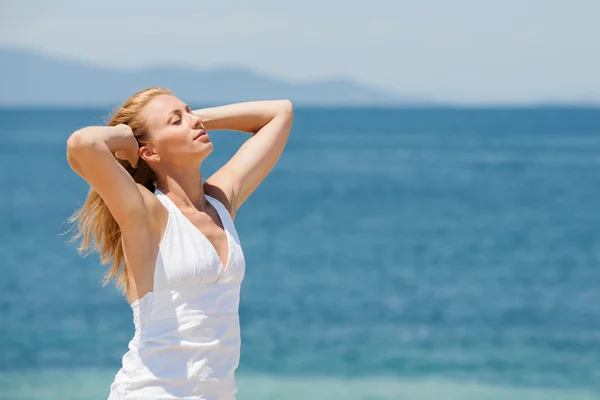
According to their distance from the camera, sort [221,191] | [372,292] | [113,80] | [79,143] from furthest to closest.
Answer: [113,80] → [372,292] → [221,191] → [79,143]

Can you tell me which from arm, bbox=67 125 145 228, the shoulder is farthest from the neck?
arm, bbox=67 125 145 228

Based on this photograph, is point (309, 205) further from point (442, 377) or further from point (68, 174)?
point (442, 377)

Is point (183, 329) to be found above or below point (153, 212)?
below

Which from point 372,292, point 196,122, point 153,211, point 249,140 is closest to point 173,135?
point 196,122

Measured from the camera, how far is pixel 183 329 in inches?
120

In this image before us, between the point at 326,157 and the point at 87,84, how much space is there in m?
135

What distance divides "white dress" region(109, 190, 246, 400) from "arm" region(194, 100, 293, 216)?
18.2 inches

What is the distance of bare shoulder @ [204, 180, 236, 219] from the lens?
3516 millimetres

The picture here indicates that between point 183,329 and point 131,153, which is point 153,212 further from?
point 183,329

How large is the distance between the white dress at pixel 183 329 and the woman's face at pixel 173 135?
0.23 m

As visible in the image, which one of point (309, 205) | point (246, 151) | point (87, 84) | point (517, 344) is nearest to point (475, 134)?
point (309, 205)

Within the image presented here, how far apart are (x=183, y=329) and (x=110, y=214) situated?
0.49 metres

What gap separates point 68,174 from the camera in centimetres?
4822

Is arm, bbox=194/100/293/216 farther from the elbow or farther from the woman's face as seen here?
the elbow
